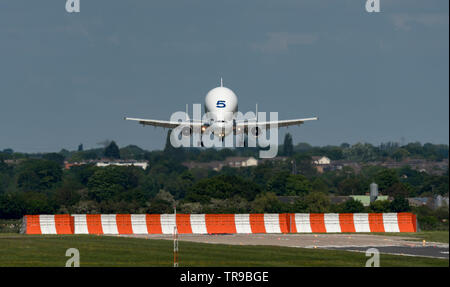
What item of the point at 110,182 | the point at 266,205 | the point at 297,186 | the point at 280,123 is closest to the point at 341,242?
the point at 280,123

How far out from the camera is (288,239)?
49188 mm

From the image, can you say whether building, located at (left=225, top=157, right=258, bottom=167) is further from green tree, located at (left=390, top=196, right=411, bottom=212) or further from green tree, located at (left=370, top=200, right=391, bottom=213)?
green tree, located at (left=390, top=196, right=411, bottom=212)

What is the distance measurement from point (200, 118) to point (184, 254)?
130ft

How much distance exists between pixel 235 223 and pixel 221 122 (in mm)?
19404

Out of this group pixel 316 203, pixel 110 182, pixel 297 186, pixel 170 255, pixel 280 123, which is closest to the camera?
pixel 170 255

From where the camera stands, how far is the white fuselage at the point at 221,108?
2926 inches

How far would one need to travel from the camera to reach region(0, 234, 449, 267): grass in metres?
33.6

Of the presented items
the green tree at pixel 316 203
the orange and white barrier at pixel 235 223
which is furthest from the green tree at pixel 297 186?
the orange and white barrier at pixel 235 223

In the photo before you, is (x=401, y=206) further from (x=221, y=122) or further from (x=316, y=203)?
(x=316, y=203)

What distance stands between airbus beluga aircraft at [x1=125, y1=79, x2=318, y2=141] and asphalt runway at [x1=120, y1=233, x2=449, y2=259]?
21244 mm

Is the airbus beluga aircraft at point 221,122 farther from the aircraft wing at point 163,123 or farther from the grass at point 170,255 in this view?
the grass at point 170,255

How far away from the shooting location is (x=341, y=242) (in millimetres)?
46531

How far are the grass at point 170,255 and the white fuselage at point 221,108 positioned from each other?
98.6 ft
